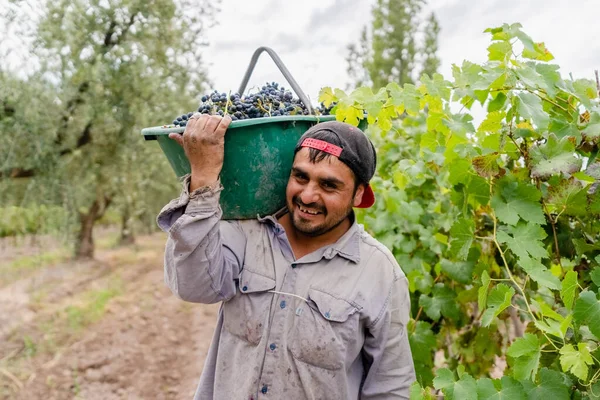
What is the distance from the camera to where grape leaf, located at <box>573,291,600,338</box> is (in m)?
1.27

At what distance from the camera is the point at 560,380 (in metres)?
1.38

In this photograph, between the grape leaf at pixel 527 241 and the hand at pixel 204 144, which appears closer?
the hand at pixel 204 144

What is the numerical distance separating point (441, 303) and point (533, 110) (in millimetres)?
1339

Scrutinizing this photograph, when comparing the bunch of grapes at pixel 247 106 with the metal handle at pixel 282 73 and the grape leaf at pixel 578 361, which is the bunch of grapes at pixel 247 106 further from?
the grape leaf at pixel 578 361

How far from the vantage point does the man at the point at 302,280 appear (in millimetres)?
1439

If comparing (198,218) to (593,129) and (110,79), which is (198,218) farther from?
(110,79)

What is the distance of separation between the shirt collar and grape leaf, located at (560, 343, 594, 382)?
684mm

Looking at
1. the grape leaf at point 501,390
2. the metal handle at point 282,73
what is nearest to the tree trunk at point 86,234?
the metal handle at point 282,73

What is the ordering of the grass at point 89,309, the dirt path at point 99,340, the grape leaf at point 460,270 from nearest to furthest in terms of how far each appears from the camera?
the grape leaf at point 460,270 < the dirt path at point 99,340 < the grass at point 89,309

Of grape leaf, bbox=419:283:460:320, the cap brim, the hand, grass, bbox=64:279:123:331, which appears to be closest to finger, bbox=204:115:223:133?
the hand

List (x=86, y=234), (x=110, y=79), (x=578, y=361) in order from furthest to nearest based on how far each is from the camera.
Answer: (x=86, y=234), (x=110, y=79), (x=578, y=361)

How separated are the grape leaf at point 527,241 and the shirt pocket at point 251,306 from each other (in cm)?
79

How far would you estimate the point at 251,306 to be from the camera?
1.64 m

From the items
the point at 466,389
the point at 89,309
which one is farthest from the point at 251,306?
the point at 89,309
